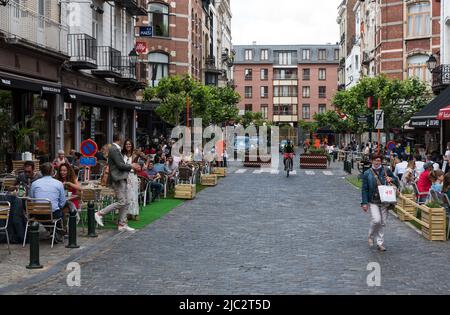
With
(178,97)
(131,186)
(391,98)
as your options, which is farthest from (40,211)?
(178,97)

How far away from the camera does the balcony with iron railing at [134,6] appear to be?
3200 centimetres

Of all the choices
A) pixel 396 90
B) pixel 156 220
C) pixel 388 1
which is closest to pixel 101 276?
pixel 156 220

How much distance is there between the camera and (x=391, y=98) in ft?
118

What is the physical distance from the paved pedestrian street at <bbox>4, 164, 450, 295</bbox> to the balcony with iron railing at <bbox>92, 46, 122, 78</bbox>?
467 inches

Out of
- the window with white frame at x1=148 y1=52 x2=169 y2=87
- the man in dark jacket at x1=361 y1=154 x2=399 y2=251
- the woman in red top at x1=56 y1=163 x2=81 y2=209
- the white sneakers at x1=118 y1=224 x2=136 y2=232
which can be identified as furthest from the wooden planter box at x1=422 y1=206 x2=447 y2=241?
the window with white frame at x1=148 y1=52 x2=169 y2=87

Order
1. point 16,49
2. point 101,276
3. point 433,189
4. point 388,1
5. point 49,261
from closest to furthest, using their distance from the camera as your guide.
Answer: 1. point 101,276
2. point 49,261
3. point 433,189
4. point 16,49
5. point 388,1

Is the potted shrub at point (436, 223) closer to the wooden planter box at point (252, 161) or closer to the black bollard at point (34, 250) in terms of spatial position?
the black bollard at point (34, 250)

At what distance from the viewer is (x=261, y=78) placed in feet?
346

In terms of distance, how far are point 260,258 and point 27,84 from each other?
36.6ft

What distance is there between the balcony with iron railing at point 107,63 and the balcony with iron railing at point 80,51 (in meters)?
2.01

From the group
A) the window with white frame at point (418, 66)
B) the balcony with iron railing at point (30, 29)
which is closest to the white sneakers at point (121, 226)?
the balcony with iron railing at point (30, 29)

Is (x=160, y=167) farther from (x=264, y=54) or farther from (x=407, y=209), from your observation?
(x=264, y=54)
